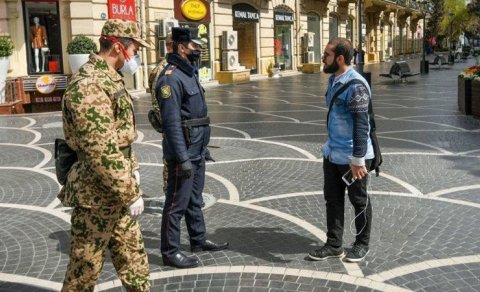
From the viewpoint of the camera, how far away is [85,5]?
716 inches

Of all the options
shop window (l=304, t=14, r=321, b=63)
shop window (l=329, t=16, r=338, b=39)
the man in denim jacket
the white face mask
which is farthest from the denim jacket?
shop window (l=329, t=16, r=338, b=39)

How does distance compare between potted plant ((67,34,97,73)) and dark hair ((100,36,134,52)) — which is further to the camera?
potted plant ((67,34,97,73))

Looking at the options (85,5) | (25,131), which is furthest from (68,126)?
(85,5)

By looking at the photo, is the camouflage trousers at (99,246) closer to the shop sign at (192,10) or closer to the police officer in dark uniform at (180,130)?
the police officer in dark uniform at (180,130)

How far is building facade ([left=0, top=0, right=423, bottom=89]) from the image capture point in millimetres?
18172

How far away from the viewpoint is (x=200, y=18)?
23.8m

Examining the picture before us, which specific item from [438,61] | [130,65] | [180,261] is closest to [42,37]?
[180,261]

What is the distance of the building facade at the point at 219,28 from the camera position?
18.2m

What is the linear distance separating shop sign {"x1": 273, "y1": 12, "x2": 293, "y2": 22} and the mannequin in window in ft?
47.2

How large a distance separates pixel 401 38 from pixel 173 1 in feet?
135

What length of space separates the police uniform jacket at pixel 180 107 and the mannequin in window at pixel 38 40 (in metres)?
15.2

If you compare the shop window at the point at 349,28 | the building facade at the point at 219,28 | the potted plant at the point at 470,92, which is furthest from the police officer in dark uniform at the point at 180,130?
the shop window at the point at 349,28

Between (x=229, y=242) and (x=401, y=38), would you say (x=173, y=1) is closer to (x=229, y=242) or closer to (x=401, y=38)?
(x=229, y=242)

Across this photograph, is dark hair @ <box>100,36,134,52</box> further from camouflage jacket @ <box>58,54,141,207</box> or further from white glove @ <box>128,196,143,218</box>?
white glove @ <box>128,196,143,218</box>
